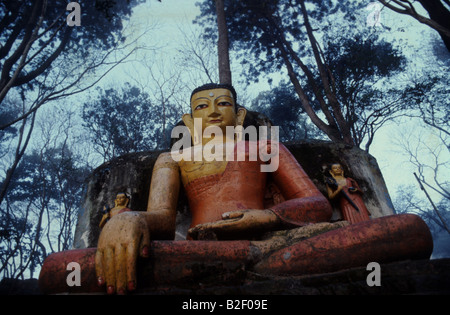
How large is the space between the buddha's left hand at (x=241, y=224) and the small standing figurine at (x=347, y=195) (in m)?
1.03

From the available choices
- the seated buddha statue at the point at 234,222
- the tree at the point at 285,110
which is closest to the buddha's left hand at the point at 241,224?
the seated buddha statue at the point at 234,222

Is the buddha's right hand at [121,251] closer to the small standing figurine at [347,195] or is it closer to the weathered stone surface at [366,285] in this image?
the weathered stone surface at [366,285]

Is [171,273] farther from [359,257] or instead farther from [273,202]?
[273,202]

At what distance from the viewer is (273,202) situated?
2.89m

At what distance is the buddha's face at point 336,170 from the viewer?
10.0ft

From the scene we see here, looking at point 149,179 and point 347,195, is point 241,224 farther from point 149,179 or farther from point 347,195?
point 149,179

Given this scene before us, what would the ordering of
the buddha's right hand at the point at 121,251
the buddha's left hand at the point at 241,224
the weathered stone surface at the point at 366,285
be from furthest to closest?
1. the buddha's left hand at the point at 241,224
2. the buddha's right hand at the point at 121,251
3. the weathered stone surface at the point at 366,285

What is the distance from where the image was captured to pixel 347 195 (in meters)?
Answer: 2.82

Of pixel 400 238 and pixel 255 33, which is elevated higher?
pixel 255 33

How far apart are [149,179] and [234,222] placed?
1.75 metres

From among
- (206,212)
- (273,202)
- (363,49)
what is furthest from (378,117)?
(206,212)

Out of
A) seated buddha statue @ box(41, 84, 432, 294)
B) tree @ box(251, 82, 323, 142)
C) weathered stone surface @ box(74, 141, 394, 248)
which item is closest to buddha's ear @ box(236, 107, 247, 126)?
seated buddha statue @ box(41, 84, 432, 294)
